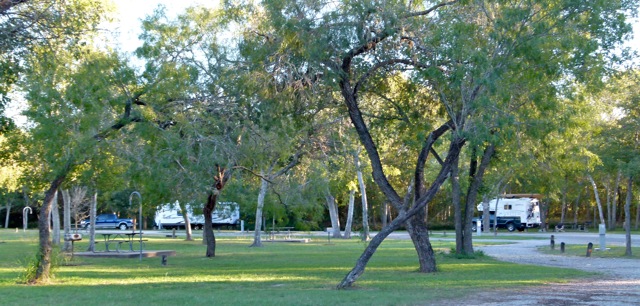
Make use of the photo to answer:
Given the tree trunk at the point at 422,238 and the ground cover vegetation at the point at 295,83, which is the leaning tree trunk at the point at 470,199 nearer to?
the ground cover vegetation at the point at 295,83

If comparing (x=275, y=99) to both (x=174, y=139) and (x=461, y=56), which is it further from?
(x=461, y=56)

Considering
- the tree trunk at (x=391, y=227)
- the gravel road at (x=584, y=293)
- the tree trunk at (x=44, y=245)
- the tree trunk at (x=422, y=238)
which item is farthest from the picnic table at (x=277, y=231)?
the tree trunk at (x=391, y=227)

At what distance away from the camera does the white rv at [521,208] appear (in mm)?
64500

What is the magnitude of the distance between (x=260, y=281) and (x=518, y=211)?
164ft

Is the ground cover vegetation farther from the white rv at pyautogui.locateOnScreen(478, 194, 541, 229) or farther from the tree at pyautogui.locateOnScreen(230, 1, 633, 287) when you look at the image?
the white rv at pyautogui.locateOnScreen(478, 194, 541, 229)

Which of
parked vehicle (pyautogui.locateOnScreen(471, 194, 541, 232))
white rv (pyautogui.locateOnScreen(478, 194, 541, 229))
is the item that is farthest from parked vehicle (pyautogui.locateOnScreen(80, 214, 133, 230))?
white rv (pyautogui.locateOnScreen(478, 194, 541, 229))

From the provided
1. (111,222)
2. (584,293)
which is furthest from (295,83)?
(111,222)

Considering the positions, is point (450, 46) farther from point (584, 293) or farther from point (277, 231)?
point (277, 231)

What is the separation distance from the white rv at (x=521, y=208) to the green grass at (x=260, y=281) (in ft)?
130

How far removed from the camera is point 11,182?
122 feet

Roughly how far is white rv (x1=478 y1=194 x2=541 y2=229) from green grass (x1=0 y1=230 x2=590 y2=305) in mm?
39650

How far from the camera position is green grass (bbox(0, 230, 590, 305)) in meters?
14.5

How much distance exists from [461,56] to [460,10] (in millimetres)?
1816

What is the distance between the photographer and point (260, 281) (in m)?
18.6
